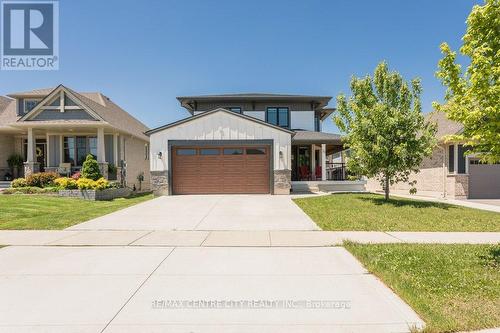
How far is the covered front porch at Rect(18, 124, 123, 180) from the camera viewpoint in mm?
19375

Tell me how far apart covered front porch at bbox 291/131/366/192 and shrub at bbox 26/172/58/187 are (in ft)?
52.0

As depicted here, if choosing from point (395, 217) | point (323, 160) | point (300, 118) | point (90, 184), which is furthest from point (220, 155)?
point (395, 217)

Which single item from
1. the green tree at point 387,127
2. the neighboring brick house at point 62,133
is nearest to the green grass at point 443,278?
the green tree at point 387,127

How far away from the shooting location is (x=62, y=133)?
1984cm

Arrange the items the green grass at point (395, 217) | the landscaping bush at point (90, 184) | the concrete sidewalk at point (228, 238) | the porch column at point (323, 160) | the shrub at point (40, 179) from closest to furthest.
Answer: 1. the concrete sidewalk at point (228, 238)
2. the green grass at point (395, 217)
3. the landscaping bush at point (90, 184)
4. the shrub at point (40, 179)
5. the porch column at point (323, 160)

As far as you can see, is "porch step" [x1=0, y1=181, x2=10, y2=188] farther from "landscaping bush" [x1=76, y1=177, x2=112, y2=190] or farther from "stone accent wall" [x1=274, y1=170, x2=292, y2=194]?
"stone accent wall" [x1=274, y1=170, x2=292, y2=194]

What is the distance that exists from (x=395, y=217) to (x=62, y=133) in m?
21.3

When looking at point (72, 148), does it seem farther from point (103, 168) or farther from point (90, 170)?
point (90, 170)

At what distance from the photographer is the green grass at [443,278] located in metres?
3.18

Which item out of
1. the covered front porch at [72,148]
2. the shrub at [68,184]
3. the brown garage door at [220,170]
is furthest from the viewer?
the covered front porch at [72,148]

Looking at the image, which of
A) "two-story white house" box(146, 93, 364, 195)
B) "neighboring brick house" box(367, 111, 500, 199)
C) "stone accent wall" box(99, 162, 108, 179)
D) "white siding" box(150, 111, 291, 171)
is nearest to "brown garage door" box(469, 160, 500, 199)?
"neighboring brick house" box(367, 111, 500, 199)

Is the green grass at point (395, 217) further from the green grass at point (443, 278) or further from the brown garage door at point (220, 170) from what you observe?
the brown garage door at point (220, 170)

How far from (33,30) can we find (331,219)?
16189 millimetres

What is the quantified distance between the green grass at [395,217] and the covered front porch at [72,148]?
49.6ft
